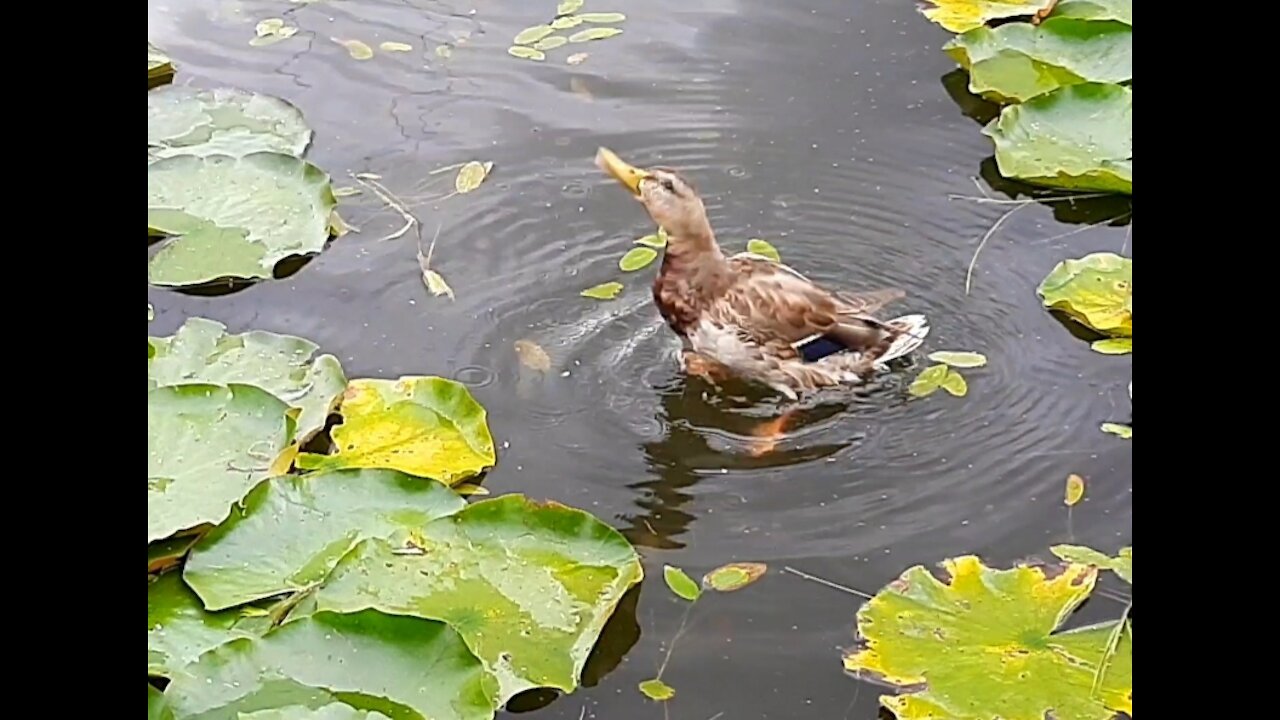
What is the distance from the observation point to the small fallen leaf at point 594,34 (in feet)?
14.4

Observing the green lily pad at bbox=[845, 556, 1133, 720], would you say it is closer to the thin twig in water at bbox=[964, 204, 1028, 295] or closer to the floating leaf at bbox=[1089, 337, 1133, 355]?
the floating leaf at bbox=[1089, 337, 1133, 355]

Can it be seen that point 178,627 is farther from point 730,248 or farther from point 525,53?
point 525,53

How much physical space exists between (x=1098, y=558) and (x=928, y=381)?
0.58m

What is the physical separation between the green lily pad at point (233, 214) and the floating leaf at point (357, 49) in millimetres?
728

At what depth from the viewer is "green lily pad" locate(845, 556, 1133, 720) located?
2.27 m

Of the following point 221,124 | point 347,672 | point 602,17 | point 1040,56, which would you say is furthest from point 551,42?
point 347,672

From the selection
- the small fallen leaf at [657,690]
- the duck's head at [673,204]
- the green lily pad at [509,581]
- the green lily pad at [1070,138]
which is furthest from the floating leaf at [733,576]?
the green lily pad at [1070,138]

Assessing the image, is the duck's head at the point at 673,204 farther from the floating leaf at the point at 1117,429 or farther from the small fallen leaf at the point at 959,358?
the floating leaf at the point at 1117,429

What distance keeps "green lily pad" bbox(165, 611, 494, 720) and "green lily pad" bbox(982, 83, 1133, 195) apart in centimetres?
204

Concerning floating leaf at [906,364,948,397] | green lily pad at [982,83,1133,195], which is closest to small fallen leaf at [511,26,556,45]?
green lily pad at [982,83,1133,195]

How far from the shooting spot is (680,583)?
2.64 metres
